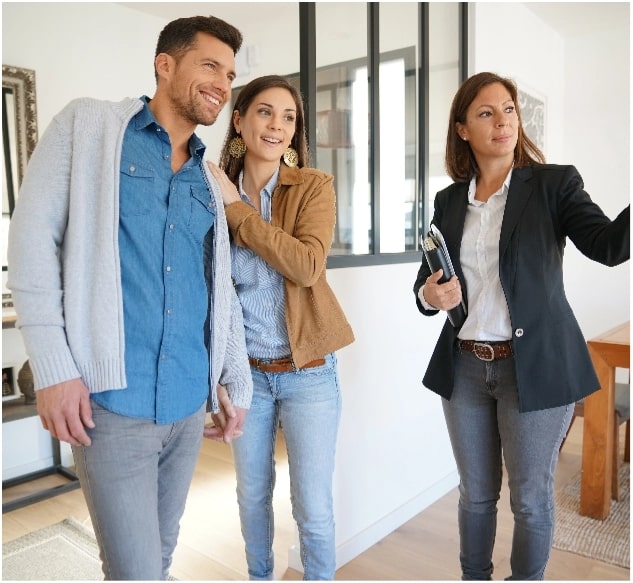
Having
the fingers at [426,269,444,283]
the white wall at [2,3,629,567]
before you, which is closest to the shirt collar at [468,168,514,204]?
the fingers at [426,269,444,283]

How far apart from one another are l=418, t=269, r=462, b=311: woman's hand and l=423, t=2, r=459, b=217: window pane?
4.93 feet

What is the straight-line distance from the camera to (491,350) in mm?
1396

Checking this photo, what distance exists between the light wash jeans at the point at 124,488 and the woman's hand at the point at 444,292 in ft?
2.27

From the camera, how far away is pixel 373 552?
224 cm

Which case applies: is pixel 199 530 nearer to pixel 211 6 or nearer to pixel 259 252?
pixel 259 252

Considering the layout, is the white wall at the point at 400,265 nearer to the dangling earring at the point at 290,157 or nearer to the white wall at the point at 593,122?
the white wall at the point at 593,122

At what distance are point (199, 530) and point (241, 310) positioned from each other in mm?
1368

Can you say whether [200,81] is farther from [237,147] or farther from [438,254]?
[438,254]

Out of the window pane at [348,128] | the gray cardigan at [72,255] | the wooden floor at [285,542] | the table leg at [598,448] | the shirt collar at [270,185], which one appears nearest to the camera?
the gray cardigan at [72,255]

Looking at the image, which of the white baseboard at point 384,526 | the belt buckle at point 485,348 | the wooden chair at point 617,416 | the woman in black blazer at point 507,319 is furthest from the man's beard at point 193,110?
the wooden chair at point 617,416

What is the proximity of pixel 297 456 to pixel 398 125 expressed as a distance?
5.72 ft

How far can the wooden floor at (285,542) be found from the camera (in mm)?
2061

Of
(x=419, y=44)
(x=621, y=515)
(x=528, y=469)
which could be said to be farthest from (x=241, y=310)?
(x=621, y=515)

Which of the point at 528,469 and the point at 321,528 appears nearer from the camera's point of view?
the point at 528,469
